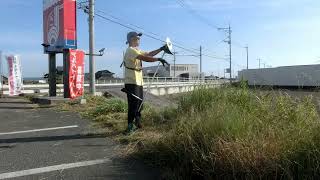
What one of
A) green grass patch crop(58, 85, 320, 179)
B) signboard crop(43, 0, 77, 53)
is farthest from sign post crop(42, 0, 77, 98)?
green grass patch crop(58, 85, 320, 179)

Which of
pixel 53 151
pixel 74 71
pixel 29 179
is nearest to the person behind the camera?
pixel 29 179

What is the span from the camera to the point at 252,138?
4965 millimetres

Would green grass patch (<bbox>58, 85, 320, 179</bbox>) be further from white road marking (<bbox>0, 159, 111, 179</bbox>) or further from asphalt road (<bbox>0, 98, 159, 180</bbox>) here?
white road marking (<bbox>0, 159, 111, 179</bbox>)

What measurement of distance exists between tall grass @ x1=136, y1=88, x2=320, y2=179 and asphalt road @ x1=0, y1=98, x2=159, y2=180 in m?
0.37

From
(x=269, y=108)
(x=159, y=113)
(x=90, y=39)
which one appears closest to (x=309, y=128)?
(x=269, y=108)

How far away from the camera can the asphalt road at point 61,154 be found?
18.0 ft

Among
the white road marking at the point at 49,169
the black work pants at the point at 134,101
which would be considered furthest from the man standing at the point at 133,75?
the white road marking at the point at 49,169

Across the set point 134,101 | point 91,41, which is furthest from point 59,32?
point 134,101

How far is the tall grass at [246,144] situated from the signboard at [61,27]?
34.6 ft

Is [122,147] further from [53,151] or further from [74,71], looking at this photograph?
[74,71]

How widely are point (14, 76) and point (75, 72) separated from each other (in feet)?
23.5

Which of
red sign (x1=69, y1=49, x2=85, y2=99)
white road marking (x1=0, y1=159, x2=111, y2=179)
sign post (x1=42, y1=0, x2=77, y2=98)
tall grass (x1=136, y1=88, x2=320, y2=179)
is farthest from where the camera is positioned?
sign post (x1=42, y1=0, x2=77, y2=98)

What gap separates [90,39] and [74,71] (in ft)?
22.5

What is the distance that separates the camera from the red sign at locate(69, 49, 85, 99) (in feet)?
50.6
